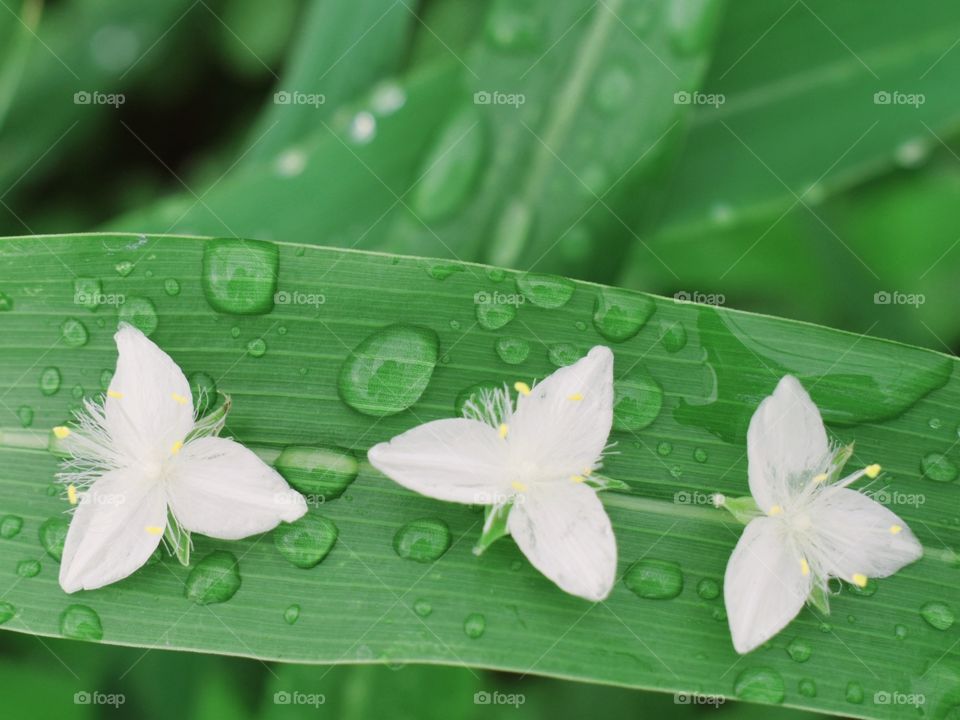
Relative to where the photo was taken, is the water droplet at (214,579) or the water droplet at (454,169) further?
the water droplet at (454,169)

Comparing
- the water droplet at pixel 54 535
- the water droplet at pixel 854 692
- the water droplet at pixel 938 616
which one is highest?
the water droplet at pixel 54 535

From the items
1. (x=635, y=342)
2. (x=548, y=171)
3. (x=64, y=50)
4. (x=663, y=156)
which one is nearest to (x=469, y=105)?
(x=548, y=171)

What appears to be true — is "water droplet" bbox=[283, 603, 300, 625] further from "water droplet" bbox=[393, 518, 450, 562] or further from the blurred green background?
the blurred green background

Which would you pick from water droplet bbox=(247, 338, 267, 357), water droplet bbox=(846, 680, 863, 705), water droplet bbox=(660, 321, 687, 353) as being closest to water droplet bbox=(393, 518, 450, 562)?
water droplet bbox=(247, 338, 267, 357)

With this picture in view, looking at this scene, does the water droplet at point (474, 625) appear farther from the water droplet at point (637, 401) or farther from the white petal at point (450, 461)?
the water droplet at point (637, 401)

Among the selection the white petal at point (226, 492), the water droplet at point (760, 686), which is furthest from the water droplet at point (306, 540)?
the water droplet at point (760, 686)

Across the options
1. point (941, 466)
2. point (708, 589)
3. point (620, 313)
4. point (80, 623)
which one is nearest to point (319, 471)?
point (80, 623)

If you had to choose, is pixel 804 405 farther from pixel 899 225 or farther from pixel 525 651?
pixel 899 225
